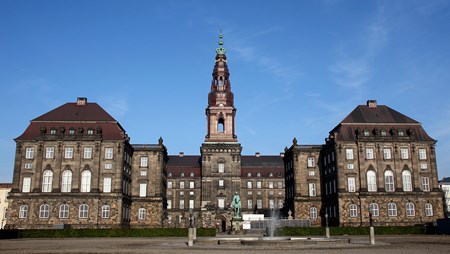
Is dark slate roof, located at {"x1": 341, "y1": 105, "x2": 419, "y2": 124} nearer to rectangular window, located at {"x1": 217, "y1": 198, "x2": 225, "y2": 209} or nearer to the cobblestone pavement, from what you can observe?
rectangular window, located at {"x1": 217, "y1": 198, "x2": 225, "y2": 209}

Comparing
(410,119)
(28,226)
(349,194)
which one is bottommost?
(28,226)

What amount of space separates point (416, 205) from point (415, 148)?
29.9 feet

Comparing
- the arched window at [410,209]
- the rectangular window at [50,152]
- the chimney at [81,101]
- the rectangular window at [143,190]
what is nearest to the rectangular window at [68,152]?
the rectangular window at [50,152]

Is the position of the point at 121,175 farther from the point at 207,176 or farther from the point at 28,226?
the point at 207,176

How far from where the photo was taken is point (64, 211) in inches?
2805

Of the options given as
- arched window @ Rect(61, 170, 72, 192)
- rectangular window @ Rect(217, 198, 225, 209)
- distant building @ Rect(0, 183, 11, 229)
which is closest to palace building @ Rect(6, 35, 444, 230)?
arched window @ Rect(61, 170, 72, 192)

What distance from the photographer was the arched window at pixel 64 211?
233 feet

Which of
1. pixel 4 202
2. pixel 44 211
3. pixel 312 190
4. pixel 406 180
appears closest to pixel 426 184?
pixel 406 180

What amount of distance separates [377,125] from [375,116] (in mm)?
2487

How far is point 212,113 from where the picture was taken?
10069 cm

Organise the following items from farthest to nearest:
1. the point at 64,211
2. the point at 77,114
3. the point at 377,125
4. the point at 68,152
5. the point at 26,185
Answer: the point at 77,114, the point at 377,125, the point at 68,152, the point at 26,185, the point at 64,211

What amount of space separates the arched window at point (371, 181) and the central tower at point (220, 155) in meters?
30.8

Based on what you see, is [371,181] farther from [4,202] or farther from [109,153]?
[4,202]

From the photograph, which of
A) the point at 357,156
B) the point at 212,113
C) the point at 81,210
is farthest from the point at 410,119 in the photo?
the point at 81,210
